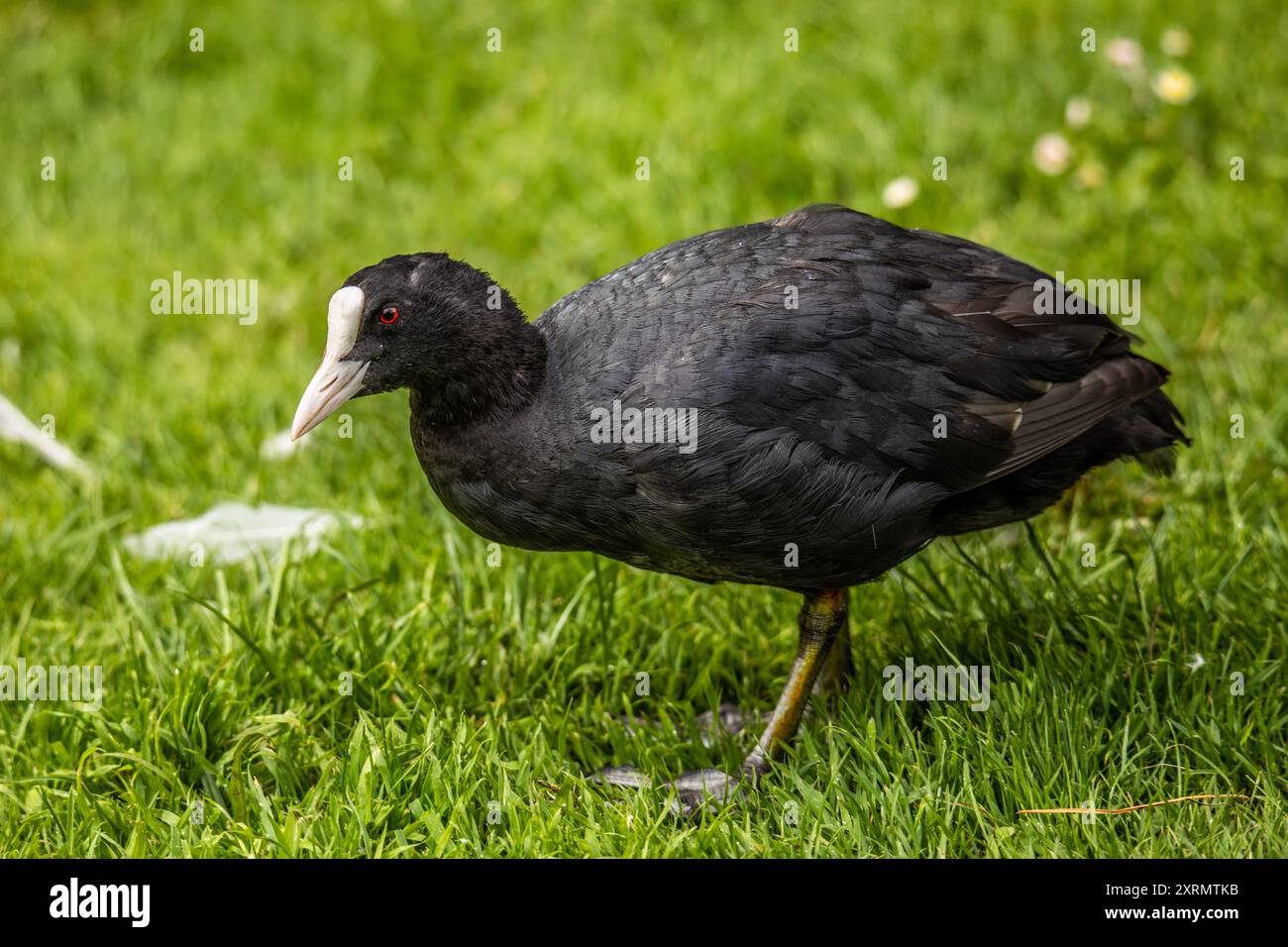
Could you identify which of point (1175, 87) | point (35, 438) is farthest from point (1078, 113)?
point (35, 438)

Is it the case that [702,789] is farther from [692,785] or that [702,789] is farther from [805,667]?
[805,667]

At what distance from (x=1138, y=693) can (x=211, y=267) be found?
4679mm

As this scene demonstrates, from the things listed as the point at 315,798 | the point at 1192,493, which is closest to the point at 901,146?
the point at 1192,493

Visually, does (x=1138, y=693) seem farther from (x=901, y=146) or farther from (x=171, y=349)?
(x=171, y=349)

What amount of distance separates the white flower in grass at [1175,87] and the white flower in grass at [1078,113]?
308 millimetres

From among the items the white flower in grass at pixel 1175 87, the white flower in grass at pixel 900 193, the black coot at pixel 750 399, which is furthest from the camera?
the white flower in grass at pixel 1175 87

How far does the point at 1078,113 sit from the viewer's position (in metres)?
6.38

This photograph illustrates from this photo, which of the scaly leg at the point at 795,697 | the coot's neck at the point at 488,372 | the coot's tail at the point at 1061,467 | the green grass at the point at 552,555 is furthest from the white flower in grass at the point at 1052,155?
the coot's neck at the point at 488,372

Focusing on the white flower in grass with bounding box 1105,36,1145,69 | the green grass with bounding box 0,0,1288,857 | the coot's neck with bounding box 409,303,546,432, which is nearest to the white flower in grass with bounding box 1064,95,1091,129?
the green grass with bounding box 0,0,1288,857

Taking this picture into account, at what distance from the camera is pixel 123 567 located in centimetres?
475

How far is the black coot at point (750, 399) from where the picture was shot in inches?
136

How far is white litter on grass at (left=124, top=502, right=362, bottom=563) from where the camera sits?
15.8 ft

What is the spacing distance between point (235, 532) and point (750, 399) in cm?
221

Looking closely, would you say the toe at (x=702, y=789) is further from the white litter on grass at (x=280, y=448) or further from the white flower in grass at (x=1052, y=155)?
the white flower in grass at (x=1052, y=155)
